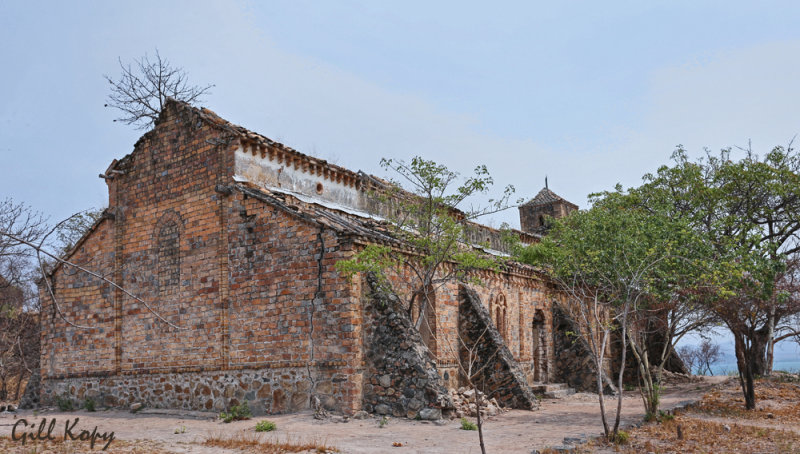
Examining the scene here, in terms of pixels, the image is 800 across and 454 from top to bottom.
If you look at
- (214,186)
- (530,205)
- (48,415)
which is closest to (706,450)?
(214,186)

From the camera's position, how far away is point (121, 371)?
57.4 ft

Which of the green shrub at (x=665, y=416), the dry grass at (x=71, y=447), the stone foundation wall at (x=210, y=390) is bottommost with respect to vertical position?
the dry grass at (x=71, y=447)

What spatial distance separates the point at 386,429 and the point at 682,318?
784 cm

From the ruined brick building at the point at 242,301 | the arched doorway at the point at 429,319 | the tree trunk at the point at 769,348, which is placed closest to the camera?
the ruined brick building at the point at 242,301

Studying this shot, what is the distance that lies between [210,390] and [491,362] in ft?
22.9

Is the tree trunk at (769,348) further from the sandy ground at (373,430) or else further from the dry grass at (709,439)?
the dry grass at (709,439)

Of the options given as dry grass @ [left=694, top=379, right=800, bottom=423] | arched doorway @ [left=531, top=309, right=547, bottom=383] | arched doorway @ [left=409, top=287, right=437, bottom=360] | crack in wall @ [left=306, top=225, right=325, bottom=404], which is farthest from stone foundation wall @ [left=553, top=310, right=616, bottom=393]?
crack in wall @ [left=306, top=225, right=325, bottom=404]

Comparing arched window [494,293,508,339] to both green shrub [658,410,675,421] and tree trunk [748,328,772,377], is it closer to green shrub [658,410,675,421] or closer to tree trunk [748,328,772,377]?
green shrub [658,410,675,421]

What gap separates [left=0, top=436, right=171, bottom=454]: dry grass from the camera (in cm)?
1059

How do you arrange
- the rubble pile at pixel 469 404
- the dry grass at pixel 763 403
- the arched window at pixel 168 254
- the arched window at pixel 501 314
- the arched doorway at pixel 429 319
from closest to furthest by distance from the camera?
the rubble pile at pixel 469 404, the dry grass at pixel 763 403, the arched doorway at pixel 429 319, the arched window at pixel 168 254, the arched window at pixel 501 314

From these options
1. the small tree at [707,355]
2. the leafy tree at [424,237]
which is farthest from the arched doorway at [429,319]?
the small tree at [707,355]

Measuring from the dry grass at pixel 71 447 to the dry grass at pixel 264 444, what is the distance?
97cm

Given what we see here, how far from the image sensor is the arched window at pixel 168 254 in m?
16.9

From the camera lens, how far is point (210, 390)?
15.5 meters
